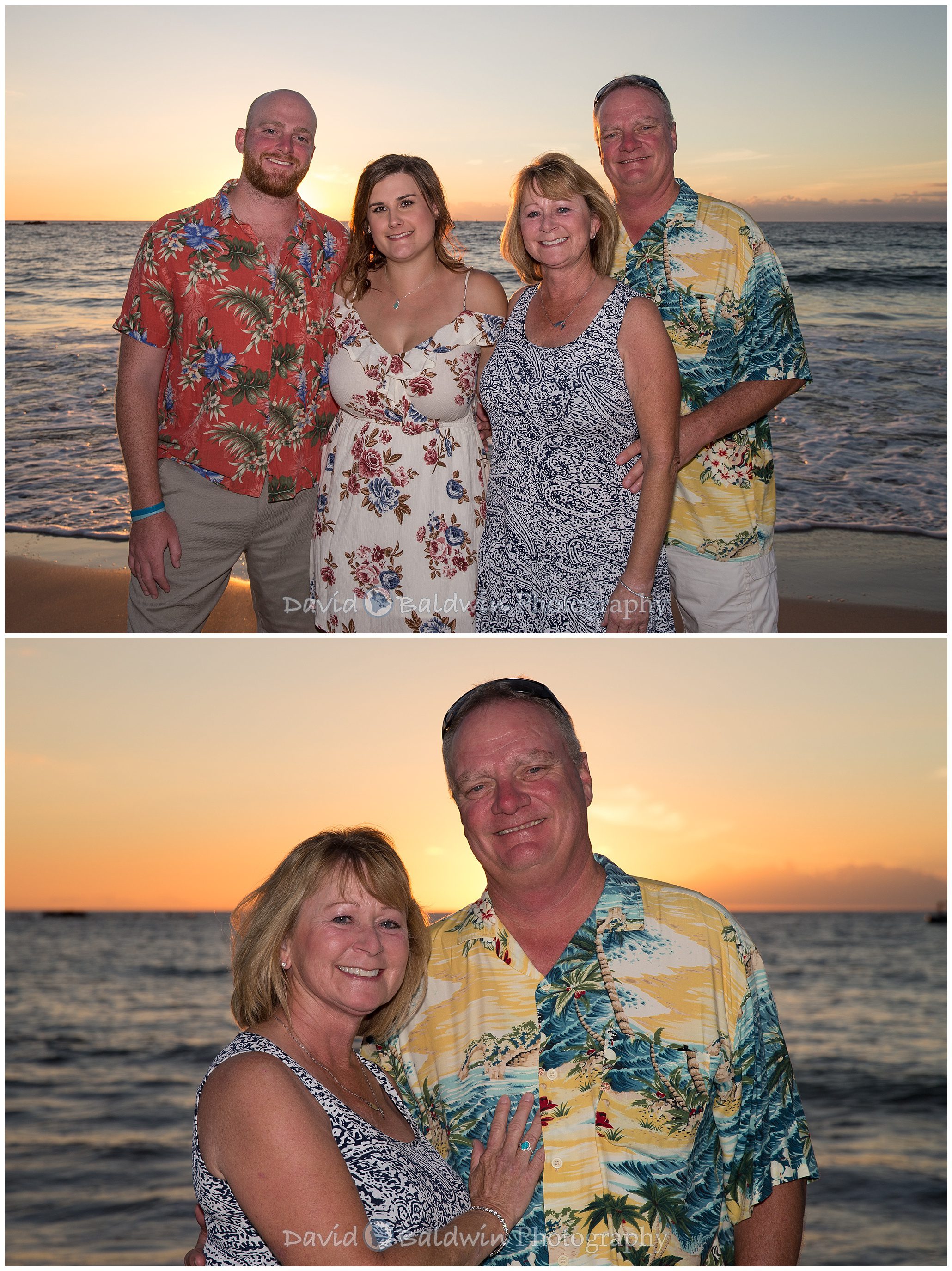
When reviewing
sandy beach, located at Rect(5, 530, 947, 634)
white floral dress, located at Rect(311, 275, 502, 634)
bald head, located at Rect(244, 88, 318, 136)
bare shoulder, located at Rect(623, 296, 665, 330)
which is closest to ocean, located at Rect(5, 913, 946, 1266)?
sandy beach, located at Rect(5, 530, 947, 634)

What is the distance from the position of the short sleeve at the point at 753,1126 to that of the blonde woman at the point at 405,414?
1.76m

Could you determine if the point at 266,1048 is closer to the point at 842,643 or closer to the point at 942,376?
the point at 842,643

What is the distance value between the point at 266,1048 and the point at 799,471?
31.1ft

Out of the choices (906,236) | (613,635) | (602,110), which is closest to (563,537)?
(613,635)

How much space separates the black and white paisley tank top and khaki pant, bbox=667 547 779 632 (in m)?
2.28

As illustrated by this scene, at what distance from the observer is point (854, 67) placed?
469 inches

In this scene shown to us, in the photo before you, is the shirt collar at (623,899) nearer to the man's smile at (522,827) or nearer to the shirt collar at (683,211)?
the man's smile at (522,827)

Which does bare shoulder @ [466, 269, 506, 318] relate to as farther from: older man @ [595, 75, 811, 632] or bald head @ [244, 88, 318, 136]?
bald head @ [244, 88, 318, 136]

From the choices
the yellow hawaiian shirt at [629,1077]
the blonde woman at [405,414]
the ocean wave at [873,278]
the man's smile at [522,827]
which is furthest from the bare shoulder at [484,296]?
the ocean wave at [873,278]

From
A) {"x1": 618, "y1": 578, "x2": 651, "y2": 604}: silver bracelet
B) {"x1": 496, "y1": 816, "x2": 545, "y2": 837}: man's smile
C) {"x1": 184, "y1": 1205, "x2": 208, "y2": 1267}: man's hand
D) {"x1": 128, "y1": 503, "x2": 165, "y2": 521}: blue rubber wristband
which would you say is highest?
{"x1": 128, "y1": 503, "x2": 165, "y2": 521}: blue rubber wristband

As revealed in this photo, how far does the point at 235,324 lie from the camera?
12.8 ft

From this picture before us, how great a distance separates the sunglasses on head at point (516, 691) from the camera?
2941 millimetres

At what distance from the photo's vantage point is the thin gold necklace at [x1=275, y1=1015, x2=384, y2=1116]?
8.46 feet

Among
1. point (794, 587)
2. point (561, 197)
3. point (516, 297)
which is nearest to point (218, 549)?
point (516, 297)
